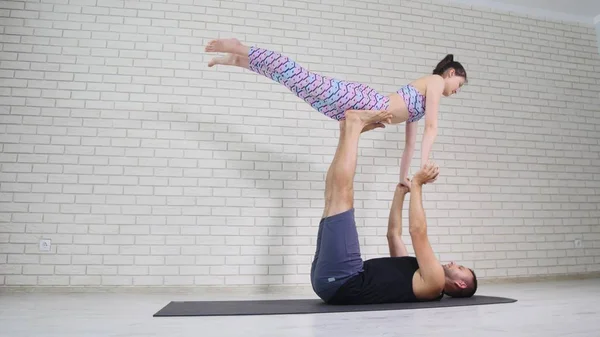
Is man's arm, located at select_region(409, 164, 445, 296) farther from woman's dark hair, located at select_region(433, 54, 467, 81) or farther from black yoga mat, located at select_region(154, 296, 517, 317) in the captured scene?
A: woman's dark hair, located at select_region(433, 54, 467, 81)

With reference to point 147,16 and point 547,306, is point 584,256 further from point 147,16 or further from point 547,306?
point 147,16

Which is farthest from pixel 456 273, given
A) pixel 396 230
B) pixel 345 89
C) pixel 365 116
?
pixel 345 89

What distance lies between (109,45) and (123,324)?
307cm

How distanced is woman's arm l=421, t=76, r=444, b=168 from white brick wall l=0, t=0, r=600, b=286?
1475 mm

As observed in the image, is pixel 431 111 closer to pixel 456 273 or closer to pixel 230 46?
pixel 456 273

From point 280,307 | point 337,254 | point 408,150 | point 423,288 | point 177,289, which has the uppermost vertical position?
point 408,150

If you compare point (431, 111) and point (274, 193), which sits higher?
point (431, 111)

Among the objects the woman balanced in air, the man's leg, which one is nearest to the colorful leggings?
the woman balanced in air

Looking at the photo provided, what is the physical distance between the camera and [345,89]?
2781mm

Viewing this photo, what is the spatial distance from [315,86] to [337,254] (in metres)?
1.09

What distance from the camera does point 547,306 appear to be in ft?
8.18

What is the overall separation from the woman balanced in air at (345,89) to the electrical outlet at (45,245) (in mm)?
2190

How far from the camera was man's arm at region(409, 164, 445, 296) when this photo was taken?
7.77 ft

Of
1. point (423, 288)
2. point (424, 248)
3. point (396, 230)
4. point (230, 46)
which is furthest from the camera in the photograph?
point (396, 230)
